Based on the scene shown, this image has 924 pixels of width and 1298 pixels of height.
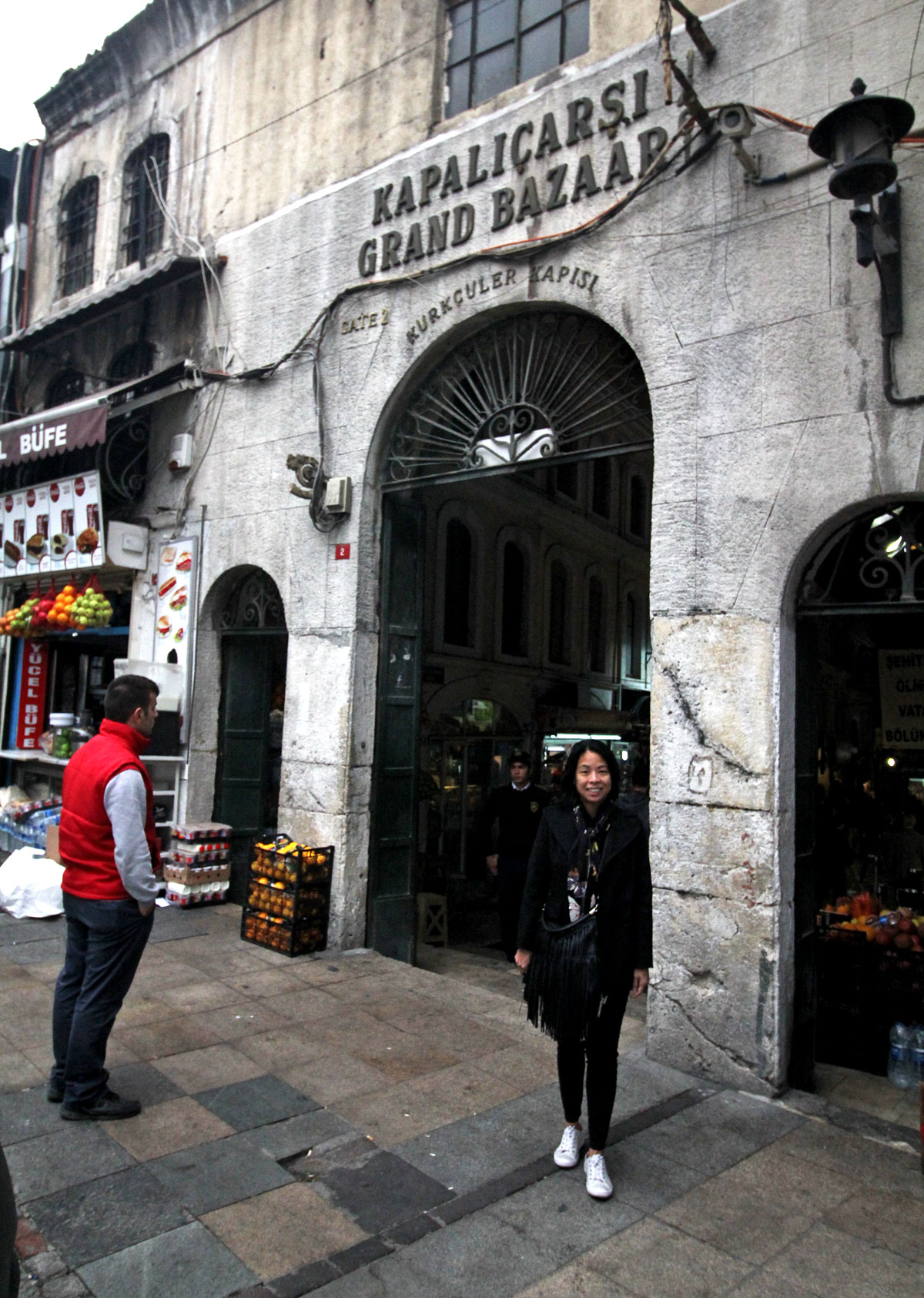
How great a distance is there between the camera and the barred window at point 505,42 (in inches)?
282

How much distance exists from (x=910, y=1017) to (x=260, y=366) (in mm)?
7417

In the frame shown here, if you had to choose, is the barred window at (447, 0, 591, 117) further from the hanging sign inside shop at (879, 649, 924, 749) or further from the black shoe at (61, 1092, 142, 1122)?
the black shoe at (61, 1092, 142, 1122)

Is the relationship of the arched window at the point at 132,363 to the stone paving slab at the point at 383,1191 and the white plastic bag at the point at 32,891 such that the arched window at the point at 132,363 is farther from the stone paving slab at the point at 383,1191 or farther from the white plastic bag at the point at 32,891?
the stone paving slab at the point at 383,1191

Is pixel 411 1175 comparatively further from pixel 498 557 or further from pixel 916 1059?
pixel 498 557

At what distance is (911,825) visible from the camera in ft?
28.2

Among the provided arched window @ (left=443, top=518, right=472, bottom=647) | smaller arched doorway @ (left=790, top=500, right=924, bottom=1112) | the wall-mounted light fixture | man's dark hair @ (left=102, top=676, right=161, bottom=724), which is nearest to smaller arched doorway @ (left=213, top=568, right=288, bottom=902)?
arched window @ (left=443, top=518, right=472, bottom=647)

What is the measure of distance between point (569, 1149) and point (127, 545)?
25.2 feet

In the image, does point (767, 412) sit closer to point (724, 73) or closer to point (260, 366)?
point (724, 73)

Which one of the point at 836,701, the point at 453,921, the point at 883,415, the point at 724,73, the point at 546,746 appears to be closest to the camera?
the point at 883,415

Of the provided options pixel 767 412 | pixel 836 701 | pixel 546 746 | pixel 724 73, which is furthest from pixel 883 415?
pixel 546 746

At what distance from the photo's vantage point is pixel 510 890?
7.82 m

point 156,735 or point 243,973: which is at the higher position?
point 156,735

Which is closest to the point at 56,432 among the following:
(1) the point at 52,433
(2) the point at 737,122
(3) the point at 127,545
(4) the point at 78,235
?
(1) the point at 52,433

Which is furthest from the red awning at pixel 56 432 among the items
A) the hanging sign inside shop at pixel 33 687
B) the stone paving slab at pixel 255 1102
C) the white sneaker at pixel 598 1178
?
the white sneaker at pixel 598 1178
